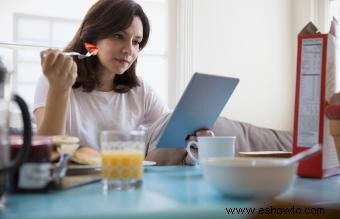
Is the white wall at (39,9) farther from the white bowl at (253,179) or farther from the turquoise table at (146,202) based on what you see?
the white bowl at (253,179)

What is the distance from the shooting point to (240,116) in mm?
2857

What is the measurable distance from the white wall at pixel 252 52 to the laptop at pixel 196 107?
153 centimetres

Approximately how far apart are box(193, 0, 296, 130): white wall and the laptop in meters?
1.53

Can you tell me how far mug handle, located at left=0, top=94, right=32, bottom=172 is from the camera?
52 centimetres

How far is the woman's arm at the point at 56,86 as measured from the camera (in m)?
1.16

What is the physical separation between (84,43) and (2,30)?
114cm

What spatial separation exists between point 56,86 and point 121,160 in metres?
0.61

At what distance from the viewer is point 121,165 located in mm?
642

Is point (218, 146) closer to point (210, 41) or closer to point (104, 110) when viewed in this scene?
point (104, 110)

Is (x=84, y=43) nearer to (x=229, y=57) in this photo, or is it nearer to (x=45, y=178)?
(x=45, y=178)

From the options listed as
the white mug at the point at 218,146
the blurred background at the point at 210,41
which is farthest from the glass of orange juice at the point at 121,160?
the blurred background at the point at 210,41

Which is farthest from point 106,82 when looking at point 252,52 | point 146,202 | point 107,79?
point 252,52

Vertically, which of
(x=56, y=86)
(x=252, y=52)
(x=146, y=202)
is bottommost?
(x=146, y=202)

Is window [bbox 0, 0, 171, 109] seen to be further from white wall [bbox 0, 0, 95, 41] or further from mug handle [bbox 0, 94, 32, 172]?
mug handle [bbox 0, 94, 32, 172]
